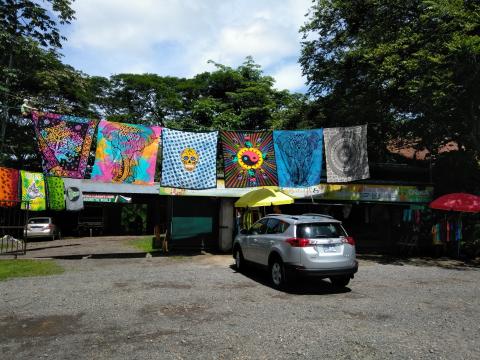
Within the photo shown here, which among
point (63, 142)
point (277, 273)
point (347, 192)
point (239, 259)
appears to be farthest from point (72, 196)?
point (277, 273)

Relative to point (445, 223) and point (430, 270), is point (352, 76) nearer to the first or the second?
point (445, 223)

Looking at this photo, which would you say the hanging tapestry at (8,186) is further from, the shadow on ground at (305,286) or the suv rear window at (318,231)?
the suv rear window at (318,231)

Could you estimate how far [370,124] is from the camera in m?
21.4

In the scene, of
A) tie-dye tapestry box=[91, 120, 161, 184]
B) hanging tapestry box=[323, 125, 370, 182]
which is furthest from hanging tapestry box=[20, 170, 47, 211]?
hanging tapestry box=[323, 125, 370, 182]

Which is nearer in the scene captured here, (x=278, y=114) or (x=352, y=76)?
(x=352, y=76)

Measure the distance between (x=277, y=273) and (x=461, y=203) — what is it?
1039 cm

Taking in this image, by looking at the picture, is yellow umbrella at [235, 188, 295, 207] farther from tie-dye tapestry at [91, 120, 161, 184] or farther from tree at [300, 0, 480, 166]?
tree at [300, 0, 480, 166]

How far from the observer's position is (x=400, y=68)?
16.7 m

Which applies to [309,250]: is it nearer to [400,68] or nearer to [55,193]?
[400,68]

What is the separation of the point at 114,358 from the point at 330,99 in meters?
20.4

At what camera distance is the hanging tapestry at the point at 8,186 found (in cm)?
1541

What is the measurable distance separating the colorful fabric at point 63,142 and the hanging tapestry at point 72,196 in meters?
7.29

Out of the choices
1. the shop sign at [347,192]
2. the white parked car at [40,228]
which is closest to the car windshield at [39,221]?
the white parked car at [40,228]

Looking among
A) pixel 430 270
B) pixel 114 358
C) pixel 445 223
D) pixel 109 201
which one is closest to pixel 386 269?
pixel 430 270
